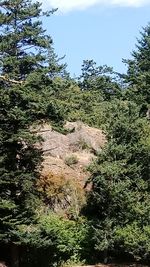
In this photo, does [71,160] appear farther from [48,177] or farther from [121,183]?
[121,183]

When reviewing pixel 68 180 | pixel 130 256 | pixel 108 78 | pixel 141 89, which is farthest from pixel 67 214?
pixel 108 78

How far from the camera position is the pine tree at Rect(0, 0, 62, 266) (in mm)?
21578

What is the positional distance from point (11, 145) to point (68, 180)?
24.6ft

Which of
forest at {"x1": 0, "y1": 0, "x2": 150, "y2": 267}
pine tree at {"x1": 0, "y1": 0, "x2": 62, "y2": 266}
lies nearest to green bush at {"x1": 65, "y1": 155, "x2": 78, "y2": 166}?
forest at {"x1": 0, "y1": 0, "x2": 150, "y2": 267}

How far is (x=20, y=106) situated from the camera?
22.2m

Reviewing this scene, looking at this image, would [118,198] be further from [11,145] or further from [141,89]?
[141,89]

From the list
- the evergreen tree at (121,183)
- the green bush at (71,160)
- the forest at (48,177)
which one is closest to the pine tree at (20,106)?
the forest at (48,177)

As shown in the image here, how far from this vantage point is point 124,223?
24.5 metres

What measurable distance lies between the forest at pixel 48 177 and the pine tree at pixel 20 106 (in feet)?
0.14

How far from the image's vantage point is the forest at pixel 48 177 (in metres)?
21.8

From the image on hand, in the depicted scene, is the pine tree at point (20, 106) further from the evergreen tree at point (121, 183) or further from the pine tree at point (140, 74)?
the pine tree at point (140, 74)

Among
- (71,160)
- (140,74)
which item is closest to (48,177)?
(71,160)

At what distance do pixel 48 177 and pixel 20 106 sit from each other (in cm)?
726

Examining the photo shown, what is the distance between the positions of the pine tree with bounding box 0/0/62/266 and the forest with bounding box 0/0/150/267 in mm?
42
